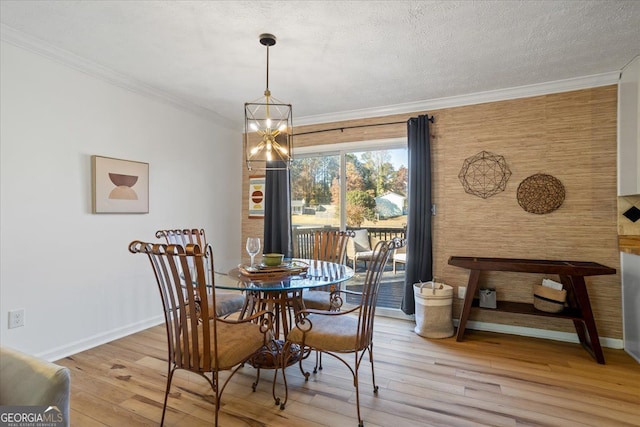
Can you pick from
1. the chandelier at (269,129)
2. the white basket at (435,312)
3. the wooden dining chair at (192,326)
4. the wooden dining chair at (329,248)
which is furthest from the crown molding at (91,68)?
the white basket at (435,312)

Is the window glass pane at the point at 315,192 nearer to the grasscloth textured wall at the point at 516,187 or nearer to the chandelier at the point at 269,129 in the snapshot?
the chandelier at the point at 269,129

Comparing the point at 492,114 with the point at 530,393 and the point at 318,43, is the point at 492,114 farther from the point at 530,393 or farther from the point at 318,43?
the point at 530,393

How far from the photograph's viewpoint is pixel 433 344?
10.1ft

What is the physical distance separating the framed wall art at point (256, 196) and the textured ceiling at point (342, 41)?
1.53 m

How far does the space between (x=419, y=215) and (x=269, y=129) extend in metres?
1.96

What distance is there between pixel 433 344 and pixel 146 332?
2.79m

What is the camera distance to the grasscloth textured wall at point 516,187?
301 cm

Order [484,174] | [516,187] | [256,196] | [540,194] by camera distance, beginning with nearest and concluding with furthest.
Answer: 1. [540,194]
2. [516,187]
3. [484,174]
4. [256,196]

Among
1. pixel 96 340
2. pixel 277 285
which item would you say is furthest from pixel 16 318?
pixel 277 285

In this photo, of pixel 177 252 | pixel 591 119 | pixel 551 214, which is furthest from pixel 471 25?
pixel 177 252

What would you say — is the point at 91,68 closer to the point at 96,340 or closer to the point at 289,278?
the point at 96,340

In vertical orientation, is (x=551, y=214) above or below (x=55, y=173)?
below

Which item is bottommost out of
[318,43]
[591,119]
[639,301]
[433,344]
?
[433,344]

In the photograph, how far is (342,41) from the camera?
2.43 meters
